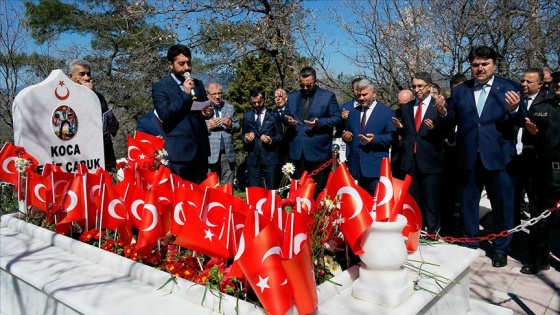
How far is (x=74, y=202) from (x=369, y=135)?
3.09 meters

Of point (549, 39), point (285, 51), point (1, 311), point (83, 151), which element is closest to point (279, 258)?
point (1, 311)

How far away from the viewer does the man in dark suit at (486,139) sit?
4137 mm

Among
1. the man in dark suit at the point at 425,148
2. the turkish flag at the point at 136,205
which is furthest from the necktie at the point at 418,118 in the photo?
the turkish flag at the point at 136,205

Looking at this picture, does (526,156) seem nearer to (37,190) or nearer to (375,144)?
(375,144)

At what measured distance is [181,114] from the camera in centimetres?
399

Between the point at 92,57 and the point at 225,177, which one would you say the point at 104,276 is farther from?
the point at 92,57

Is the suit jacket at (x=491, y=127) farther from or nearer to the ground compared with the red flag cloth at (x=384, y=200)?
farther from the ground

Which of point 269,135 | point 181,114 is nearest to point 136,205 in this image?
point 181,114

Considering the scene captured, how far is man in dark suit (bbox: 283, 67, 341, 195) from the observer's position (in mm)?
5559

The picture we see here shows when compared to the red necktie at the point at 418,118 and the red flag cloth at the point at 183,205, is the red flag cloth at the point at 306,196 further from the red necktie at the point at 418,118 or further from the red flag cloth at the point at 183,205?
the red necktie at the point at 418,118

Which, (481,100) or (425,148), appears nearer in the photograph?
(481,100)

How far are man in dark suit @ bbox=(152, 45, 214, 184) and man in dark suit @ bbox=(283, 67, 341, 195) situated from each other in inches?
66.1

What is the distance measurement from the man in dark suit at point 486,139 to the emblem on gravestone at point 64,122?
11.5 feet

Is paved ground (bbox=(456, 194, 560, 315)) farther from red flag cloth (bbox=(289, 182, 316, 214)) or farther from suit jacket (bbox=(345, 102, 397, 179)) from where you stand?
red flag cloth (bbox=(289, 182, 316, 214))
